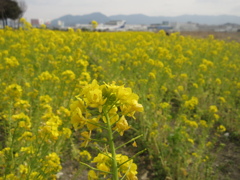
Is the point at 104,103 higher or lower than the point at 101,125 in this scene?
higher

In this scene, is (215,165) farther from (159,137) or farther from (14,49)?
(14,49)

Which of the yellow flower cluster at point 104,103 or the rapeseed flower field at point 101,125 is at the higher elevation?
the yellow flower cluster at point 104,103

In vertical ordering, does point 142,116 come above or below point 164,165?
above

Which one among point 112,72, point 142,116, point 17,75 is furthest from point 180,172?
point 112,72

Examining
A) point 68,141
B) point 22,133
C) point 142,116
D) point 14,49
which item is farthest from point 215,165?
point 14,49

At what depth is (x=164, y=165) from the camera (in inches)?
108

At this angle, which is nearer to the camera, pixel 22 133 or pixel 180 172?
pixel 22 133

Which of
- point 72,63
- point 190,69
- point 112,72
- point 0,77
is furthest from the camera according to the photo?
point 190,69

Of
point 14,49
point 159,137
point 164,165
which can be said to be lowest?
A: point 164,165

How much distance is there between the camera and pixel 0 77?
342 centimetres

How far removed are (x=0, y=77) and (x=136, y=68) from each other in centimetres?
304

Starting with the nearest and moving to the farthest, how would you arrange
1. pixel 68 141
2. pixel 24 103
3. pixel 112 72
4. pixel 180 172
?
pixel 24 103
pixel 180 172
pixel 68 141
pixel 112 72

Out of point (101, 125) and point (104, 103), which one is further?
point (101, 125)

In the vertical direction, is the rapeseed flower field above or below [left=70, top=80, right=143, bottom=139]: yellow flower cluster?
below
